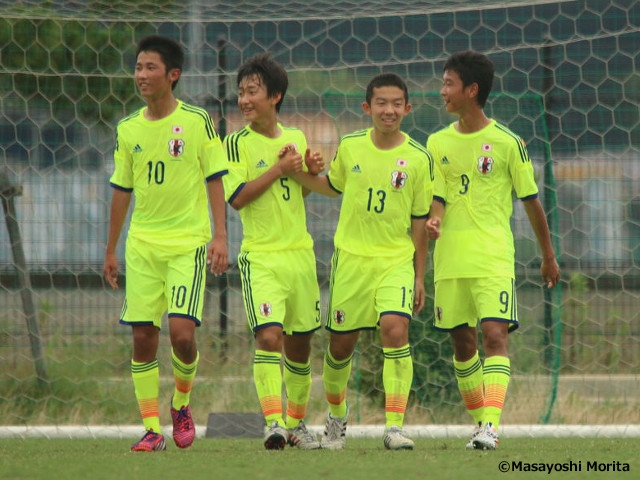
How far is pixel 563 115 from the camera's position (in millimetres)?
8836

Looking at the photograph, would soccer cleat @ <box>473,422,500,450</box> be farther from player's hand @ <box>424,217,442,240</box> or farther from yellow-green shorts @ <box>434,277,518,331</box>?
player's hand @ <box>424,217,442,240</box>

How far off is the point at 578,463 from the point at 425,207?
63.9 inches

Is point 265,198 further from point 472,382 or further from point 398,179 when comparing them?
point 472,382

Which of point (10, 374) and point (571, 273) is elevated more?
point (571, 273)

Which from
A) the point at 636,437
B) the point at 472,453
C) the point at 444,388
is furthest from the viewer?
the point at 444,388

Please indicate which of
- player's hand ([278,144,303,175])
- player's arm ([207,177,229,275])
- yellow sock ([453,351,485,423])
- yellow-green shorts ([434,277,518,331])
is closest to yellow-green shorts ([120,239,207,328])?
player's arm ([207,177,229,275])

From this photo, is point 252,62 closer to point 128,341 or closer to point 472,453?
point 472,453

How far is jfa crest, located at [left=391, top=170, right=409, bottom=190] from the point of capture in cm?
661

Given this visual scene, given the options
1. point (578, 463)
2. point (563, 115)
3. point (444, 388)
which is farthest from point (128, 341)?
point (578, 463)

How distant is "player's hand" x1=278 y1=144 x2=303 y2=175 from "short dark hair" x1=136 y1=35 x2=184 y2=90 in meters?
0.73

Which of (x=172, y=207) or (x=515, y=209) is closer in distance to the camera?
(x=172, y=207)

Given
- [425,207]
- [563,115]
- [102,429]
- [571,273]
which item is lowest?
[102,429]

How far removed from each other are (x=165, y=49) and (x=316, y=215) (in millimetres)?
2664

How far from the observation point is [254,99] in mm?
6625
